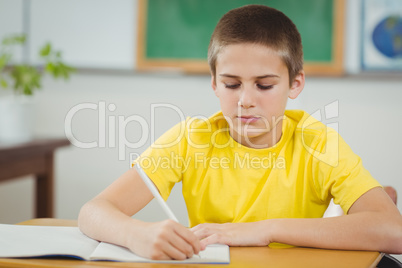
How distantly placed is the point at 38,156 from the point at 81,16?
0.94m

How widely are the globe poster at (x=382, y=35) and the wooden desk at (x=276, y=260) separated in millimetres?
1859

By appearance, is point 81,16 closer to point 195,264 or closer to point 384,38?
point 384,38

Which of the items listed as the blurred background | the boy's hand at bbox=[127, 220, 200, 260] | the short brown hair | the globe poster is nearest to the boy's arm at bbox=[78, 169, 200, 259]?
the boy's hand at bbox=[127, 220, 200, 260]

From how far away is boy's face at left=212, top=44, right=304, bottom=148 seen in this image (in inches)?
43.4

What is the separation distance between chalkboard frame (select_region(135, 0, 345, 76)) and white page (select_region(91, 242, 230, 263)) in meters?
1.90

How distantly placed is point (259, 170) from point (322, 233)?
33 cm

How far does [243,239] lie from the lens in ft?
3.02

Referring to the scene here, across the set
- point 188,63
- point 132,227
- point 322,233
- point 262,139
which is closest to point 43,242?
point 132,227

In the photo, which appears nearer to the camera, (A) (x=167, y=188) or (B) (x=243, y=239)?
(B) (x=243, y=239)

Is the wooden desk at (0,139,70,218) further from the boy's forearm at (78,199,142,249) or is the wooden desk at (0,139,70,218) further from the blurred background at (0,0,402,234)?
the boy's forearm at (78,199,142,249)

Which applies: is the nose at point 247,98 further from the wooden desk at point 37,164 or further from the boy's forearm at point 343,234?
the wooden desk at point 37,164

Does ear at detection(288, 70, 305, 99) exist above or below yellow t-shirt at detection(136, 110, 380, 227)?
above

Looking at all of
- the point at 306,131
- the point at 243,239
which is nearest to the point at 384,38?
the point at 306,131

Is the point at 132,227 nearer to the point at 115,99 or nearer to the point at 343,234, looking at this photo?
the point at 343,234
